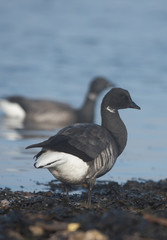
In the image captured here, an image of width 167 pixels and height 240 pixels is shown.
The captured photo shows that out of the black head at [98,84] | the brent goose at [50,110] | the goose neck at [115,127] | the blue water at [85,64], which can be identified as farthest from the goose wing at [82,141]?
Result: the black head at [98,84]

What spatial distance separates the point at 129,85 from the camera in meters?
16.2

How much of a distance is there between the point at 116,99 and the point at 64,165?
5.58 ft

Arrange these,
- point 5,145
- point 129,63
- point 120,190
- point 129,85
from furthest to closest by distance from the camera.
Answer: point 129,63, point 129,85, point 5,145, point 120,190

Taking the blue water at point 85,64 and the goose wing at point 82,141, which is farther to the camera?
the blue water at point 85,64

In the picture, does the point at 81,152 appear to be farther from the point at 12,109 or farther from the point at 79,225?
the point at 12,109

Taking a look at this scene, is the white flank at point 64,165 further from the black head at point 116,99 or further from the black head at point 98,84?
the black head at point 98,84

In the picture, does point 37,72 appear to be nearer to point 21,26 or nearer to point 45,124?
point 45,124

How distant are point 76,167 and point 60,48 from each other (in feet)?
45.2

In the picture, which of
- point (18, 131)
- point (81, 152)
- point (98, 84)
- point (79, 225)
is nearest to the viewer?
point (79, 225)

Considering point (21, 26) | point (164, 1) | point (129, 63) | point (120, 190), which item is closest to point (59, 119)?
point (129, 63)

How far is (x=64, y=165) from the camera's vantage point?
672 cm

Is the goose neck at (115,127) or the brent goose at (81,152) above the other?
the goose neck at (115,127)

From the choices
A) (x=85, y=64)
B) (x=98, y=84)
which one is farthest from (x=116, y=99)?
(x=85, y=64)

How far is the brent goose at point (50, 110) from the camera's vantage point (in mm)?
14070
